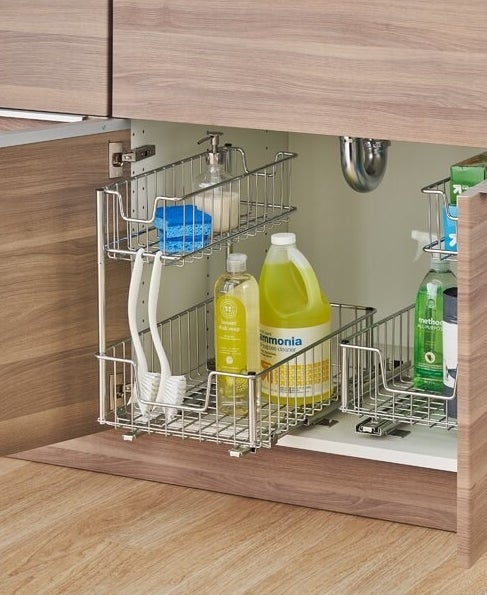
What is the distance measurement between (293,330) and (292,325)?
0.4 inches

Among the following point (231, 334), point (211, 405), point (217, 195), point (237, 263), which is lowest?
point (211, 405)

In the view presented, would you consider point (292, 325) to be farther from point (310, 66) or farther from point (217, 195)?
point (310, 66)

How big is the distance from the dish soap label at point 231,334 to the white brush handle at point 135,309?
12 centimetres

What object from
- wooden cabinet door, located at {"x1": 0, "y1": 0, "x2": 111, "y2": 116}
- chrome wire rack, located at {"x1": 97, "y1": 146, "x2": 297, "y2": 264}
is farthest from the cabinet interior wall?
wooden cabinet door, located at {"x1": 0, "y1": 0, "x2": 111, "y2": 116}

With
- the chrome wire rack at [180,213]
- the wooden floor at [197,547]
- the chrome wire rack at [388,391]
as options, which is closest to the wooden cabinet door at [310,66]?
the chrome wire rack at [180,213]

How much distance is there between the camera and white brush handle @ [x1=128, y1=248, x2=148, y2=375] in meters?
1.97

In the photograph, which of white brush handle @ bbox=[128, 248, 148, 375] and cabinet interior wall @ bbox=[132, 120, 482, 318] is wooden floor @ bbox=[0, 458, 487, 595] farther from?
cabinet interior wall @ bbox=[132, 120, 482, 318]

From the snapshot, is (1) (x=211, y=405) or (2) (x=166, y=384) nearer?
(2) (x=166, y=384)

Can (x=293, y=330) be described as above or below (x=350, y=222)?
below

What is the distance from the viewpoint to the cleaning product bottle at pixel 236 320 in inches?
81.0

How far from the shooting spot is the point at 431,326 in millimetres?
2051

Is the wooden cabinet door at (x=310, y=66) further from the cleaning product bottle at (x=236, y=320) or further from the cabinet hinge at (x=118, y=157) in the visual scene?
the cleaning product bottle at (x=236, y=320)

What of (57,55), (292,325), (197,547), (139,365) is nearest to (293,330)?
(292,325)

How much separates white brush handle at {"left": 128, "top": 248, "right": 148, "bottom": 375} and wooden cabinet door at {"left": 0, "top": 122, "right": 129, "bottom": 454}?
71 mm
